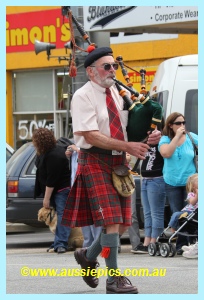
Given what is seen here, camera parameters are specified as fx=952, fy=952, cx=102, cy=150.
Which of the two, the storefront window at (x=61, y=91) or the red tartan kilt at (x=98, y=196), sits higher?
the storefront window at (x=61, y=91)

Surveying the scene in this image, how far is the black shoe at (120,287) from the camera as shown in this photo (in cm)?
693

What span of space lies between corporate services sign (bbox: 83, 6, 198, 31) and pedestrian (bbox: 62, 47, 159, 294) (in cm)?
643

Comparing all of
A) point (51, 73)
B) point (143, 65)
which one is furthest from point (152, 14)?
point (51, 73)

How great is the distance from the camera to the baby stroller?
34.7 ft

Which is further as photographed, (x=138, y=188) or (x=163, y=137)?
(x=138, y=188)

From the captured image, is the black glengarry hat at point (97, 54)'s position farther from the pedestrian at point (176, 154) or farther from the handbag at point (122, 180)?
the pedestrian at point (176, 154)

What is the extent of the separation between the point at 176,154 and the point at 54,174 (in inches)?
63.0

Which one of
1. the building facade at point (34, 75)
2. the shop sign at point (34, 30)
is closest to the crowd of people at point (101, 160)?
the building facade at point (34, 75)

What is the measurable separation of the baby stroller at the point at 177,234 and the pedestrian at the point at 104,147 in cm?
348

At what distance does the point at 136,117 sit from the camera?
7.01 metres

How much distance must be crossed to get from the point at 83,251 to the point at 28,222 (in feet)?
19.6

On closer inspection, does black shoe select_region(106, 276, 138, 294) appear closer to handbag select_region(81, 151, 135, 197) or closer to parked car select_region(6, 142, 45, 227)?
handbag select_region(81, 151, 135, 197)

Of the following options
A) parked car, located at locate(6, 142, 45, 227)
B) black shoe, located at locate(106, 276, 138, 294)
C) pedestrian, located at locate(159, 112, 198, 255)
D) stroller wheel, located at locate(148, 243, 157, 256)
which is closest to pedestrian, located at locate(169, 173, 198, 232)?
pedestrian, located at locate(159, 112, 198, 255)

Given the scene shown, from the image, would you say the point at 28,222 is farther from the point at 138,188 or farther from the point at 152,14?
the point at 152,14
